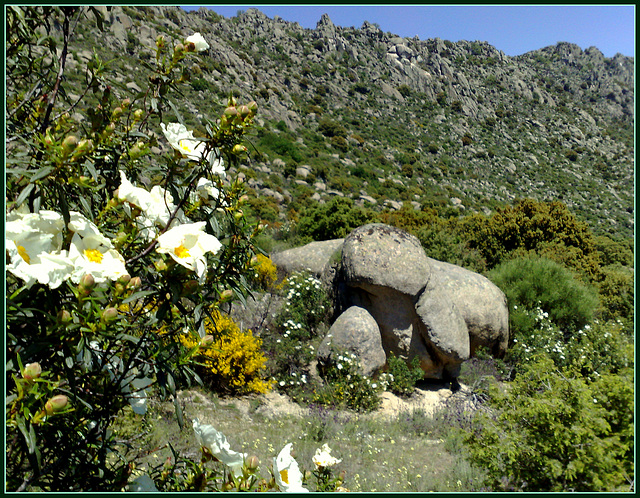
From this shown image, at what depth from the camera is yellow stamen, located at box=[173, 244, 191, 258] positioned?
1.17 meters

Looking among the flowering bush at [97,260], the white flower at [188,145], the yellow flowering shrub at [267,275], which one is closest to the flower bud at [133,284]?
the flowering bush at [97,260]

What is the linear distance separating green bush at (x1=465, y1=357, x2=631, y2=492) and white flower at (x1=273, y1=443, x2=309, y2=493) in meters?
1.78

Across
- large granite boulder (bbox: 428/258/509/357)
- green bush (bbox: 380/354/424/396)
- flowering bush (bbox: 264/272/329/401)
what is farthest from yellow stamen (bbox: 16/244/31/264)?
large granite boulder (bbox: 428/258/509/357)

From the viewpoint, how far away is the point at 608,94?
47.9 m

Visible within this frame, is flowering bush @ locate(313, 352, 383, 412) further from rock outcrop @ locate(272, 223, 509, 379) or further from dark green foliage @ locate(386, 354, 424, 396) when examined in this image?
dark green foliage @ locate(386, 354, 424, 396)

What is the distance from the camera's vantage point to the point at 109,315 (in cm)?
107

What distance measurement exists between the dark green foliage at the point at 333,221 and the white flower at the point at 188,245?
11.8m

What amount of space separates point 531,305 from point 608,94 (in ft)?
176

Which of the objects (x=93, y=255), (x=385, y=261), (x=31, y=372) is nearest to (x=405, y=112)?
(x=385, y=261)

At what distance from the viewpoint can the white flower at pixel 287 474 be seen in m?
1.36

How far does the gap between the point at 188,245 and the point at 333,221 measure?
1211 cm

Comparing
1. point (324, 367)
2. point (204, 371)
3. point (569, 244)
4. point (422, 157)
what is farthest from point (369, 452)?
point (422, 157)

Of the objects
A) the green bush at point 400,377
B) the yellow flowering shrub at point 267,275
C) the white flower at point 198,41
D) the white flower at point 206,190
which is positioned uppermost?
the white flower at point 198,41

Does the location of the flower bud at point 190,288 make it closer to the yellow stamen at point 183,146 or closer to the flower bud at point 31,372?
the flower bud at point 31,372
